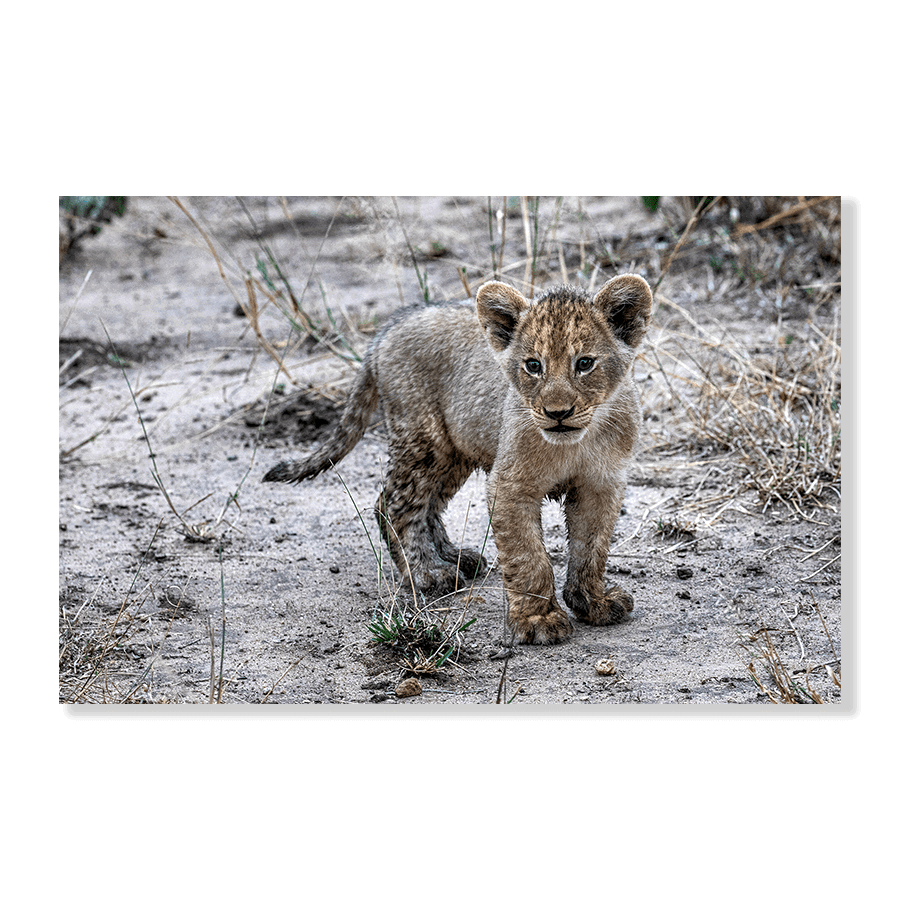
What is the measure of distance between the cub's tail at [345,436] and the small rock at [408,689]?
1197mm

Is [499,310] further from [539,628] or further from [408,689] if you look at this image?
[408,689]

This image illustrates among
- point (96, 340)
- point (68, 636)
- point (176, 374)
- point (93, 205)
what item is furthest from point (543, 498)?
point (93, 205)

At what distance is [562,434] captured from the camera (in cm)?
354

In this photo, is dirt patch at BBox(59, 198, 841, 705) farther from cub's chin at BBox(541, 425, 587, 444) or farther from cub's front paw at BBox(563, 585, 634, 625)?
cub's chin at BBox(541, 425, 587, 444)

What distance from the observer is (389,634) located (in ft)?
12.4

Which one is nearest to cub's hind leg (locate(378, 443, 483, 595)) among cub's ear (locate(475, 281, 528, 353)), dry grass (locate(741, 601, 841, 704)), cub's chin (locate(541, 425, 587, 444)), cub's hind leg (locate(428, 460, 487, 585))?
cub's hind leg (locate(428, 460, 487, 585))

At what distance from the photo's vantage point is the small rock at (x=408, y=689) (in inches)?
140

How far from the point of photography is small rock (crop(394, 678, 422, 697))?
11.7 ft

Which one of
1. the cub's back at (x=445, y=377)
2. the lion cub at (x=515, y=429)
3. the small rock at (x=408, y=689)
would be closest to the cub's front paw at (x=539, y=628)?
the lion cub at (x=515, y=429)

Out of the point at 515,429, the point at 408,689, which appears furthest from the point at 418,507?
the point at 408,689

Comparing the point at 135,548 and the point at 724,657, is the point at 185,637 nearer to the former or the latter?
the point at 135,548

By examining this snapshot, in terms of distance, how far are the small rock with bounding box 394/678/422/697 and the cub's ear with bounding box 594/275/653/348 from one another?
130 centimetres

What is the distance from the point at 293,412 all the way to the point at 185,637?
2183mm

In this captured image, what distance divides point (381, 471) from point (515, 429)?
4.46 ft
